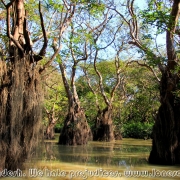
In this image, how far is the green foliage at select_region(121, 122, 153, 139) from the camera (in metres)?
24.5

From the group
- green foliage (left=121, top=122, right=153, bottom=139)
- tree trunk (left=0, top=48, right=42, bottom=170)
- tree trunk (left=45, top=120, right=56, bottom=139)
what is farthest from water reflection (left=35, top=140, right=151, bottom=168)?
green foliage (left=121, top=122, right=153, bottom=139)

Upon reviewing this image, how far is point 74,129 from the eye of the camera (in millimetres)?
14461

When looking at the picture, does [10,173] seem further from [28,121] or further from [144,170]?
[144,170]

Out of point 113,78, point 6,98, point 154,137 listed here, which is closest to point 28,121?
point 6,98

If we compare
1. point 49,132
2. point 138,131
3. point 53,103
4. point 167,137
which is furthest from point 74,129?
point 138,131

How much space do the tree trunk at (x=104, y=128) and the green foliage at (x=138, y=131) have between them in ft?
17.5

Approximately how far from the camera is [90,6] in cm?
962

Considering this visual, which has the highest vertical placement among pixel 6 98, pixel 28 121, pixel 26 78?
pixel 26 78

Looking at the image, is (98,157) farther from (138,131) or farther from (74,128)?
(138,131)

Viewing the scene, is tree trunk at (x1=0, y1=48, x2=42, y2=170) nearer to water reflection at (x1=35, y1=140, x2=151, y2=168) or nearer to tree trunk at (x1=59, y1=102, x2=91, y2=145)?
water reflection at (x1=35, y1=140, x2=151, y2=168)

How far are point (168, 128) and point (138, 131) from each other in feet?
57.7

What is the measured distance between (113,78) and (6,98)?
22.9 meters

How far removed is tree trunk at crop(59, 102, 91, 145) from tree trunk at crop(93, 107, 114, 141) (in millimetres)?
4379

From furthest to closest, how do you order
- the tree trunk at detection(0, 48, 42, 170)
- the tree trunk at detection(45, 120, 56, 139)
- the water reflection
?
the tree trunk at detection(45, 120, 56, 139)
the water reflection
the tree trunk at detection(0, 48, 42, 170)
